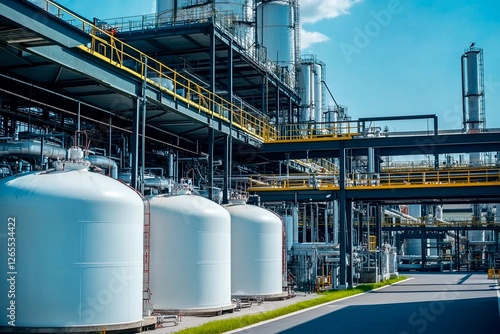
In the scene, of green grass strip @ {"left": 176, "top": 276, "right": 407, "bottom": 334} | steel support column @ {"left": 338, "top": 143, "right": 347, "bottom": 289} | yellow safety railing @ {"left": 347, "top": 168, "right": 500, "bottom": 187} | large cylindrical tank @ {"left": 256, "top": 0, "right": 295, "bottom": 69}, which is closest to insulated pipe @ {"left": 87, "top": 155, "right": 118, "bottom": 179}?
green grass strip @ {"left": 176, "top": 276, "right": 407, "bottom": 334}

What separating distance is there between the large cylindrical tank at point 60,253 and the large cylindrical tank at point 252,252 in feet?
32.4

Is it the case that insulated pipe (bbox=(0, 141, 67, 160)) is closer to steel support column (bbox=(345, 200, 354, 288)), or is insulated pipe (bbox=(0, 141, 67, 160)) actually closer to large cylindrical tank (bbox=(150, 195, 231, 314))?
large cylindrical tank (bbox=(150, 195, 231, 314))

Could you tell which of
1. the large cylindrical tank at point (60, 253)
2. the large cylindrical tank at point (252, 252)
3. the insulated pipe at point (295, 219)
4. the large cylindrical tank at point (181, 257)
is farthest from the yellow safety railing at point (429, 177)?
the large cylindrical tank at point (60, 253)

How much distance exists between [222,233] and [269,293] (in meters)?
5.99

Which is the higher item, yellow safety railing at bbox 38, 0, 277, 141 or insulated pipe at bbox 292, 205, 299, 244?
yellow safety railing at bbox 38, 0, 277, 141

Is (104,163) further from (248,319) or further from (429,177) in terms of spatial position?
(429,177)

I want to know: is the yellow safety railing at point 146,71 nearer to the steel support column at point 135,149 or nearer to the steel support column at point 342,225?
the steel support column at point 135,149

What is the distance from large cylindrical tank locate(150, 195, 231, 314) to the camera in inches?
764

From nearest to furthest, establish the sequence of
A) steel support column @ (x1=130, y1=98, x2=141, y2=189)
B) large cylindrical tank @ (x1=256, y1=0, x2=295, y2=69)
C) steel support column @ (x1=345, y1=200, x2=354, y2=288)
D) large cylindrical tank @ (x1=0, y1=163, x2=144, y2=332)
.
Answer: large cylindrical tank @ (x1=0, y1=163, x2=144, y2=332) → steel support column @ (x1=130, y1=98, x2=141, y2=189) → steel support column @ (x1=345, y1=200, x2=354, y2=288) → large cylindrical tank @ (x1=256, y1=0, x2=295, y2=69)

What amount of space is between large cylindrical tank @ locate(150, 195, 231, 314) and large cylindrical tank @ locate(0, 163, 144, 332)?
3975mm

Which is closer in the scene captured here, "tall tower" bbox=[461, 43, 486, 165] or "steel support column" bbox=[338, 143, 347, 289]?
"steel support column" bbox=[338, 143, 347, 289]

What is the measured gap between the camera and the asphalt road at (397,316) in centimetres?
1739

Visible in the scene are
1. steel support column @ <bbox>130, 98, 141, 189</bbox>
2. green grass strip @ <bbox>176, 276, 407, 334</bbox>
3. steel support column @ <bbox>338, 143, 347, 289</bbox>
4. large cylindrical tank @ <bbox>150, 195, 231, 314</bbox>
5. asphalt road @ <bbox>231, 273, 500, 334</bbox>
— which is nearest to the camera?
green grass strip @ <bbox>176, 276, 407, 334</bbox>

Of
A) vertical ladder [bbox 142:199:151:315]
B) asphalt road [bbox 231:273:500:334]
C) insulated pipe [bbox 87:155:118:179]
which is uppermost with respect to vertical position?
insulated pipe [bbox 87:155:118:179]
